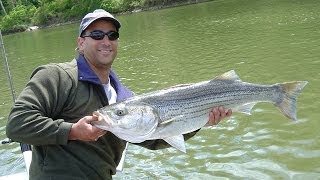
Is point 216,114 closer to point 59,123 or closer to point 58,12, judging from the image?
point 59,123

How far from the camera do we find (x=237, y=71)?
46.3 ft

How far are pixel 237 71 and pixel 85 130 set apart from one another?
11051 millimetres

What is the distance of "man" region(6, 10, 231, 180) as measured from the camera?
361 centimetres

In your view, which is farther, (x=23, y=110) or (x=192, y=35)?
(x=192, y=35)

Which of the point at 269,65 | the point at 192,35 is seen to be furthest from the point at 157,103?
the point at 192,35

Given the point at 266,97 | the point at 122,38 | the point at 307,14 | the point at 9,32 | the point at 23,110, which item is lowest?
the point at 9,32

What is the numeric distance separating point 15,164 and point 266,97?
6220mm

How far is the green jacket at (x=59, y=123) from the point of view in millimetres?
3609

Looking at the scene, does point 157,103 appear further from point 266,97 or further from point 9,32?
point 9,32

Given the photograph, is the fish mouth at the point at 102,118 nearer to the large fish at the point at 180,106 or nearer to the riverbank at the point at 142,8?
the large fish at the point at 180,106

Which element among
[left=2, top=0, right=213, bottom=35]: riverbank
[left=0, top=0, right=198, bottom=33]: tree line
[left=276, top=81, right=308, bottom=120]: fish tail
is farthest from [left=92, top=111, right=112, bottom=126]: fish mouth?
[left=0, top=0, right=198, bottom=33]: tree line

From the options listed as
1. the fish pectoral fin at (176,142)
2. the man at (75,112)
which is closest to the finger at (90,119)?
the man at (75,112)

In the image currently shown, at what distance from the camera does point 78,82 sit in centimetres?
400

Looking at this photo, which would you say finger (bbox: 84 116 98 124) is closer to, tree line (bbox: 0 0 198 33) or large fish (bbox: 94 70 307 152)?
large fish (bbox: 94 70 307 152)
